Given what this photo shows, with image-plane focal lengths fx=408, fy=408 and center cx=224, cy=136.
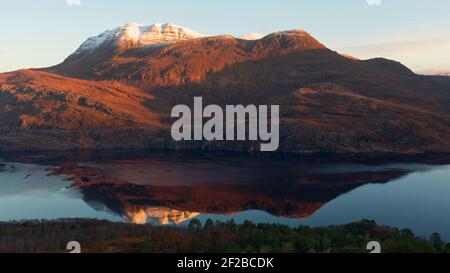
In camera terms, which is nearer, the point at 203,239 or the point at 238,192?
the point at 203,239

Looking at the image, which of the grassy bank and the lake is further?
the lake

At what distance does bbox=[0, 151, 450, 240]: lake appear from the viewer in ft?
331

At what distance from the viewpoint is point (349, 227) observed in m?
78.6

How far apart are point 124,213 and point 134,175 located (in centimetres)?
5161

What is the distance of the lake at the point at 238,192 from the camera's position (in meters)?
101

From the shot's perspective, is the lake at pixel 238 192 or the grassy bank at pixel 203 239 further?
the lake at pixel 238 192

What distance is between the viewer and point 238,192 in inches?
5034

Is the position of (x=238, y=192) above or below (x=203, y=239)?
below

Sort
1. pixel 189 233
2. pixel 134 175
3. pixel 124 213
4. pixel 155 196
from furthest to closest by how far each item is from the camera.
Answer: pixel 134 175
pixel 155 196
pixel 124 213
pixel 189 233

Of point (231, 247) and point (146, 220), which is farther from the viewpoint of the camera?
point (146, 220)

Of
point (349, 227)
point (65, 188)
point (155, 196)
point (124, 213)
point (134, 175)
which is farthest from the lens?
point (134, 175)
